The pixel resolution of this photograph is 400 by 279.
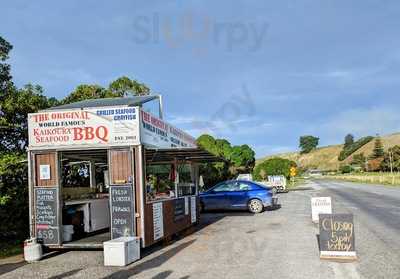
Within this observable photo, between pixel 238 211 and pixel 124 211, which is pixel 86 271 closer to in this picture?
pixel 124 211

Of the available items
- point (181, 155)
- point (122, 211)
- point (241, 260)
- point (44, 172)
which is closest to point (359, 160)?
point (181, 155)

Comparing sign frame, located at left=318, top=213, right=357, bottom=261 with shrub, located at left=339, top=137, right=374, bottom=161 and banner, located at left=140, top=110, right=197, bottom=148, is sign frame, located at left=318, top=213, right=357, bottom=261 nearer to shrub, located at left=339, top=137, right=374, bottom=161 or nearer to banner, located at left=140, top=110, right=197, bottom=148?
banner, located at left=140, top=110, right=197, bottom=148

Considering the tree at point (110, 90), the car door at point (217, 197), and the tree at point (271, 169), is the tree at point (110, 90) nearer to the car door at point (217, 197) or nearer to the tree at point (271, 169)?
the car door at point (217, 197)

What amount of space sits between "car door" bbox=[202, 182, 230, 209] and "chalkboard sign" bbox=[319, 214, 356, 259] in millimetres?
12363

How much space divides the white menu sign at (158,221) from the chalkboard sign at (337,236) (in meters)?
3.94

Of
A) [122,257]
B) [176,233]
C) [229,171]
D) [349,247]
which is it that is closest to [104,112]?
[122,257]

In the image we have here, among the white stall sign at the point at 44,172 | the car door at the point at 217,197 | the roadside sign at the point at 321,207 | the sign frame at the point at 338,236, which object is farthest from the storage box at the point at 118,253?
the car door at the point at 217,197

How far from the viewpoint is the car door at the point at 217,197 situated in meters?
21.7

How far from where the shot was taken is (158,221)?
1166 cm

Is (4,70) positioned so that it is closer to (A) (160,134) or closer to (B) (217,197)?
(A) (160,134)

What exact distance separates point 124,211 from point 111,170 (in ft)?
3.16

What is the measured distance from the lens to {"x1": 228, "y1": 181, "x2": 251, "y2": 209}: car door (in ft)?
70.1

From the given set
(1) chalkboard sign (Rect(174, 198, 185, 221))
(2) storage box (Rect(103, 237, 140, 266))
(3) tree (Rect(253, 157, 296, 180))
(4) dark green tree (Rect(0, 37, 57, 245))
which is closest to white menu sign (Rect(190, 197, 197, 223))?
(1) chalkboard sign (Rect(174, 198, 185, 221))

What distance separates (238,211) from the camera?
22.3 metres
